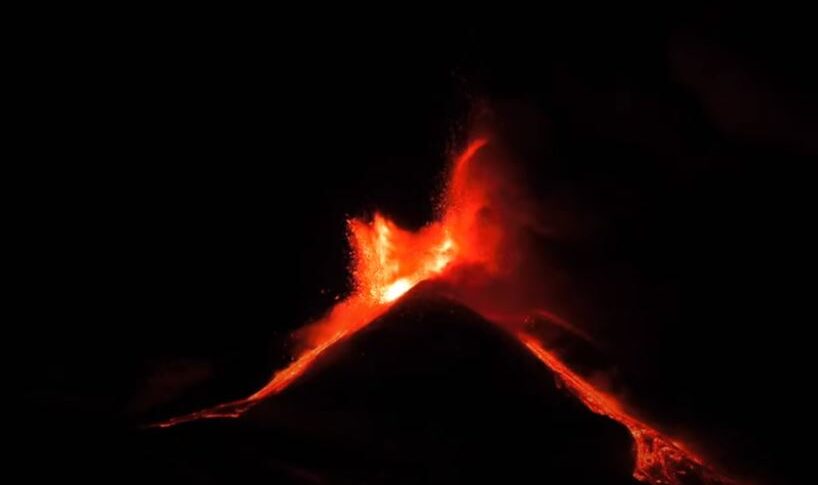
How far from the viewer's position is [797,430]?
4.55 meters

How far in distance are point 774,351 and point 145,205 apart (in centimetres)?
523

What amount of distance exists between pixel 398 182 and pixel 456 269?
1111mm

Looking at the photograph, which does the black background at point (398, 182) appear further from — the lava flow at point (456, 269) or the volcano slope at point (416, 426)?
the volcano slope at point (416, 426)

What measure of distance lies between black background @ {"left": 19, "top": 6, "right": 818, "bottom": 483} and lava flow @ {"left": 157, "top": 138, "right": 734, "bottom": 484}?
189mm

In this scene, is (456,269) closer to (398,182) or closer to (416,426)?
(398,182)

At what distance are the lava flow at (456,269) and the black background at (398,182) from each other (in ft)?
0.62

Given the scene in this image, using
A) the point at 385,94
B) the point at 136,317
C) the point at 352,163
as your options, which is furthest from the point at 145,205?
the point at 385,94

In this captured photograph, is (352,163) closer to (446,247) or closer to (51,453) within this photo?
(446,247)

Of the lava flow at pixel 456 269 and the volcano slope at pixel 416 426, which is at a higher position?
the lava flow at pixel 456 269

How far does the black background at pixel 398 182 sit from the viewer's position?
4.86 m

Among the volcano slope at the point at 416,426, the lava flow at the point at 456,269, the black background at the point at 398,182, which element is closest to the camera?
the volcano slope at the point at 416,426

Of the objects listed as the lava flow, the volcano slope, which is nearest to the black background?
the lava flow

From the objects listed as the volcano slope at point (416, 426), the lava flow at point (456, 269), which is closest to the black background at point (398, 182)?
the lava flow at point (456, 269)

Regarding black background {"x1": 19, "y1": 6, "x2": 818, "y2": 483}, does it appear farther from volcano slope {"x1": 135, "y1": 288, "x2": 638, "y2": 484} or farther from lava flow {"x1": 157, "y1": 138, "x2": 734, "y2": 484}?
volcano slope {"x1": 135, "y1": 288, "x2": 638, "y2": 484}
